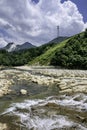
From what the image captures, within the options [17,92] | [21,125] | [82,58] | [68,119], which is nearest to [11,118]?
[21,125]

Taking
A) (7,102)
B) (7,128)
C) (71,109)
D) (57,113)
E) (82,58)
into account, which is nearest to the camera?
(7,128)

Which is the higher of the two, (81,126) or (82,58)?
(82,58)

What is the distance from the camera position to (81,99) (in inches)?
1357

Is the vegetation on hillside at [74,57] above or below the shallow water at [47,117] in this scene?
above

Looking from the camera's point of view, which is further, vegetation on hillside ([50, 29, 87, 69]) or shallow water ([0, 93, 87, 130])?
vegetation on hillside ([50, 29, 87, 69])

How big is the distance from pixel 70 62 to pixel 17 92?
67.9 metres

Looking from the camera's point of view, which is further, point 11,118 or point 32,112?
point 32,112

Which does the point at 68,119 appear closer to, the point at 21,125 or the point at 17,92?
the point at 21,125

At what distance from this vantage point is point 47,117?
25.4m

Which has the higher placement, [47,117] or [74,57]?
[74,57]

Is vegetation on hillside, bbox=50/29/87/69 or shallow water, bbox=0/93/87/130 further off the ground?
vegetation on hillside, bbox=50/29/87/69

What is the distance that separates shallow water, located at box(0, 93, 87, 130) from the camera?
22.9m

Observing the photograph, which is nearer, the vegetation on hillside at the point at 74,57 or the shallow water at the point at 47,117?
the shallow water at the point at 47,117

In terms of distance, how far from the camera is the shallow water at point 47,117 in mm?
22938
